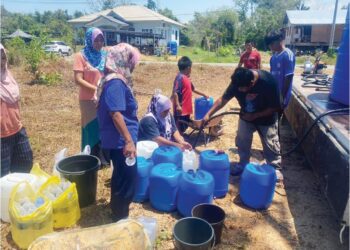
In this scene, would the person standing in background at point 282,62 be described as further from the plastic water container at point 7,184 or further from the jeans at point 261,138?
the plastic water container at point 7,184

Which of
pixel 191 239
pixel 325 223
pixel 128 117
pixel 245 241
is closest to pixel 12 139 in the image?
pixel 128 117

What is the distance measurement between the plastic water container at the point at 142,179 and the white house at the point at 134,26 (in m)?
23.1

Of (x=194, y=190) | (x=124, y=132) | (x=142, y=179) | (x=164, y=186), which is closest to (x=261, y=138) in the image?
(x=194, y=190)

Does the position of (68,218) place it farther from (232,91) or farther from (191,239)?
(232,91)

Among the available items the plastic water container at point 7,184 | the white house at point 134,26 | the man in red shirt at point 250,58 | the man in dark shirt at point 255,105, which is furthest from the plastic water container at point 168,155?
the white house at point 134,26

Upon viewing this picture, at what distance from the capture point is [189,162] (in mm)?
3773

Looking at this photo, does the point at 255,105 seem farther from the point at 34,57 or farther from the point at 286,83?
the point at 34,57

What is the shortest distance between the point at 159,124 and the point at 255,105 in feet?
4.32

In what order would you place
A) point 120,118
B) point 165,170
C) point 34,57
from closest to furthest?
1. point 120,118
2. point 165,170
3. point 34,57

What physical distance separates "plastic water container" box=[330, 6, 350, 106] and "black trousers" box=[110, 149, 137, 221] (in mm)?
2687

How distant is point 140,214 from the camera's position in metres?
3.32

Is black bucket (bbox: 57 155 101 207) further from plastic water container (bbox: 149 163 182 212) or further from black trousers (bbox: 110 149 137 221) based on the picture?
plastic water container (bbox: 149 163 182 212)

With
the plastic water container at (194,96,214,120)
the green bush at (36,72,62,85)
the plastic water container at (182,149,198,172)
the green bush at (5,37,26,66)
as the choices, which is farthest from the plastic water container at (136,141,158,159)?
the green bush at (5,37,26,66)

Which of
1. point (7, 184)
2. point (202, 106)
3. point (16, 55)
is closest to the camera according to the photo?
point (7, 184)
